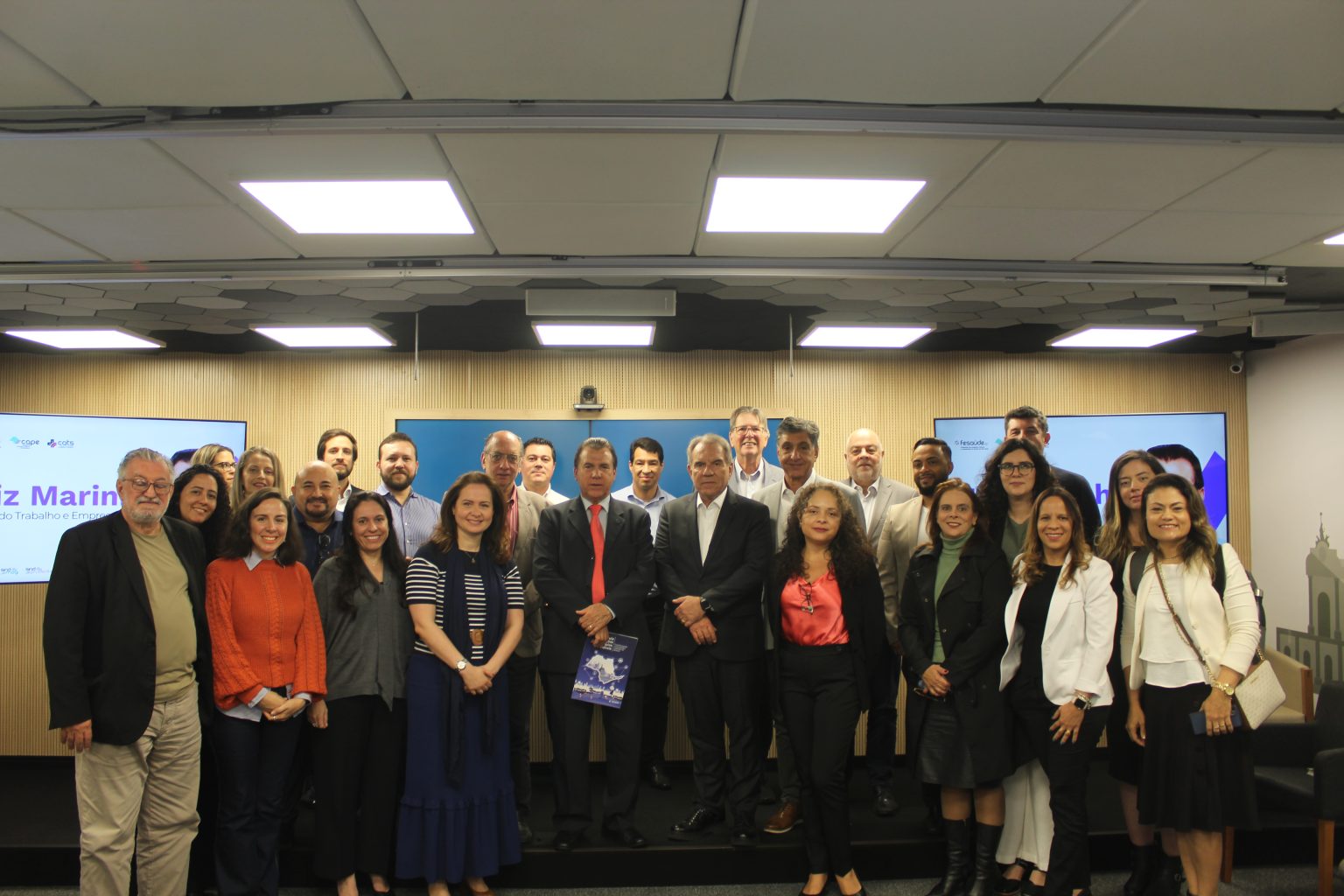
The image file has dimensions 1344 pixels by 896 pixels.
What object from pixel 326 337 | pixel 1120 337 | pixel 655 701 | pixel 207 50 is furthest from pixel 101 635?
pixel 1120 337

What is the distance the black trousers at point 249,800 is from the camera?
128 inches

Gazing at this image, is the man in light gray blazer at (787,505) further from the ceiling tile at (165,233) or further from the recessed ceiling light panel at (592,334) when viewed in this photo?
the ceiling tile at (165,233)

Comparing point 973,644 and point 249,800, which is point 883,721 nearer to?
point 973,644

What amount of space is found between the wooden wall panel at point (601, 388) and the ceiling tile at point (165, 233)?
7.18ft

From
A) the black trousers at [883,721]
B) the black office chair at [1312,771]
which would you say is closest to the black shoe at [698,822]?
the black trousers at [883,721]

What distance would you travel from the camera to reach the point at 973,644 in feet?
11.2

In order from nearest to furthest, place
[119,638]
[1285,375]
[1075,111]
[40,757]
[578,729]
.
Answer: [1075,111], [119,638], [578,729], [40,757], [1285,375]

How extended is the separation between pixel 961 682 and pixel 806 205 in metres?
1.97

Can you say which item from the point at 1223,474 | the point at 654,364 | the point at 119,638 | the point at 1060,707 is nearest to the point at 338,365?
the point at 654,364

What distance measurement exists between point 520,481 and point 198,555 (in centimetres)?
253

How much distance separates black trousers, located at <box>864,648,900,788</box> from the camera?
4051 mm

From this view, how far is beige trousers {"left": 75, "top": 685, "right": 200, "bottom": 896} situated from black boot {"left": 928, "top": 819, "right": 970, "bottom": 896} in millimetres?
2965

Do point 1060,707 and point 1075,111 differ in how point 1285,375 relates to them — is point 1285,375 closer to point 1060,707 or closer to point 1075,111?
point 1060,707

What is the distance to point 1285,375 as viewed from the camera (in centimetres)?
590
